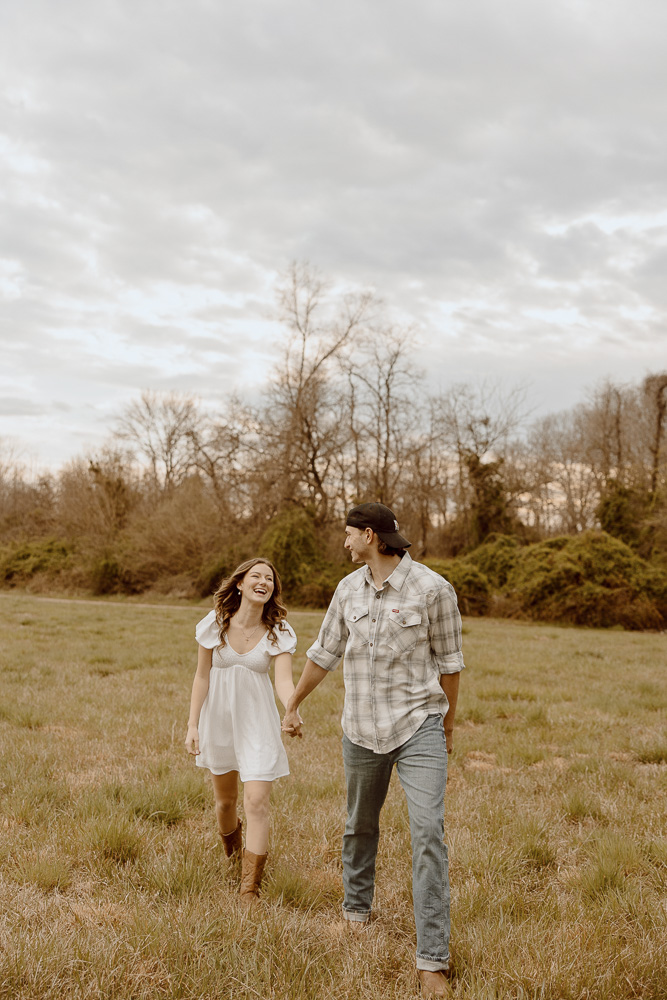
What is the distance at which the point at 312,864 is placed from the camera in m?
4.72

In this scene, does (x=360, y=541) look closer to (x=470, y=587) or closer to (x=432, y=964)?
(x=432, y=964)

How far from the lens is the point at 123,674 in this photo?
1115 centimetres

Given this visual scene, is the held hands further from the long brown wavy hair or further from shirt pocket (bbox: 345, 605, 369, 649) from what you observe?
the long brown wavy hair

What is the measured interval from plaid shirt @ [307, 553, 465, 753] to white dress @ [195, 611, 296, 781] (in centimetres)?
71

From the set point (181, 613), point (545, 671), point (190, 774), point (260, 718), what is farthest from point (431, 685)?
point (181, 613)

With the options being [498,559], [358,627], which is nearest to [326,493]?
[498,559]

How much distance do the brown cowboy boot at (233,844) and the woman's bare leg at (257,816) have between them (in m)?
0.47

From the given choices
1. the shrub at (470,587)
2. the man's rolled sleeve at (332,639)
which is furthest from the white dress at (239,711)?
the shrub at (470,587)

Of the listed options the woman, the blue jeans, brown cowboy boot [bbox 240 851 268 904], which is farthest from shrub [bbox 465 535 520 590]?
the blue jeans

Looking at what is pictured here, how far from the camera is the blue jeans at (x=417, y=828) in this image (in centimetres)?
337

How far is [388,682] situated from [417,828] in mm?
676

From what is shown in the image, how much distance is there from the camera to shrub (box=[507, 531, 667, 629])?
76.8ft

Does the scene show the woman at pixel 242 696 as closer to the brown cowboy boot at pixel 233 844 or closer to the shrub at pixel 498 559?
the brown cowboy boot at pixel 233 844

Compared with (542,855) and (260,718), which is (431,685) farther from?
(542,855)
